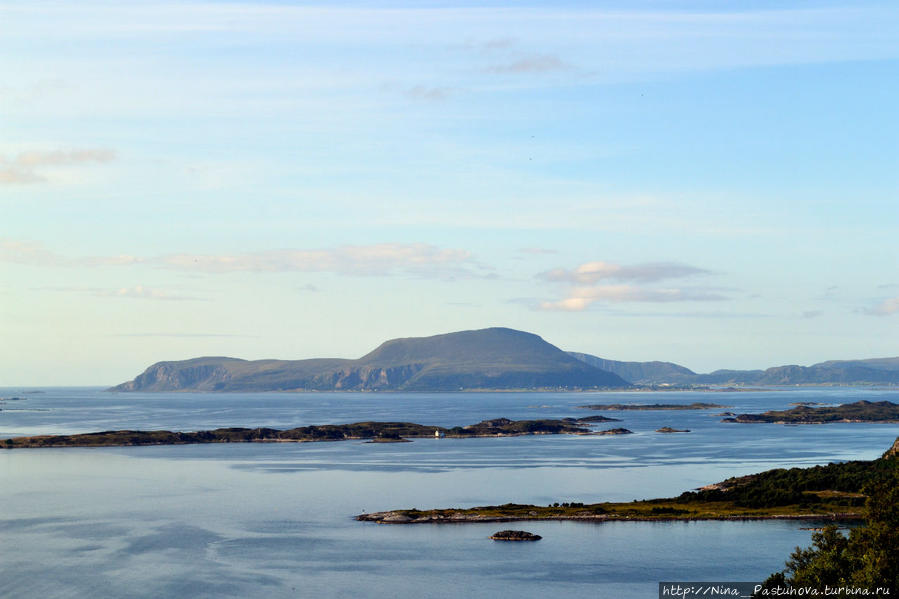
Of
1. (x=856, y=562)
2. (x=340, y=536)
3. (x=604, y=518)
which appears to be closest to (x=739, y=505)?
(x=604, y=518)

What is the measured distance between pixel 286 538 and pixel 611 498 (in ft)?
143

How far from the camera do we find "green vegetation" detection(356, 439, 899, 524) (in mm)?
104875

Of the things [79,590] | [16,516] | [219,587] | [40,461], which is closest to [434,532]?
[219,587]

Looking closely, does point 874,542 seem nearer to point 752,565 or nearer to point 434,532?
point 752,565

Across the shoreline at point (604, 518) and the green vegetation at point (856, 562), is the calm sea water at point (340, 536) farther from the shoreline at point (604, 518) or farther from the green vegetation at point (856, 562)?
the green vegetation at point (856, 562)

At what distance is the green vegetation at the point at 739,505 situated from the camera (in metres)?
105

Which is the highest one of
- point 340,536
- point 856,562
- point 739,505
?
point 856,562

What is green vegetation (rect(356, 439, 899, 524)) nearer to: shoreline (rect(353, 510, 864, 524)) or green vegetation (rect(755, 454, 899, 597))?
shoreline (rect(353, 510, 864, 524))

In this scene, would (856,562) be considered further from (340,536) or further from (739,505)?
(739,505)

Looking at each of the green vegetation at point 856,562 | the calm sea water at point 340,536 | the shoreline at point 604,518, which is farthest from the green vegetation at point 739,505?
the green vegetation at point 856,562

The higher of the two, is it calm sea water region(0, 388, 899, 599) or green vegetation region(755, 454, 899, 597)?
green vegetation region(755, 454, 899, 597)

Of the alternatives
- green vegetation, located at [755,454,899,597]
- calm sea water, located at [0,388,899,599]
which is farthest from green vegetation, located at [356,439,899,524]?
green vegetation, located at [755,454,899,597]

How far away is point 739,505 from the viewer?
112m

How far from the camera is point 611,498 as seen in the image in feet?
402
